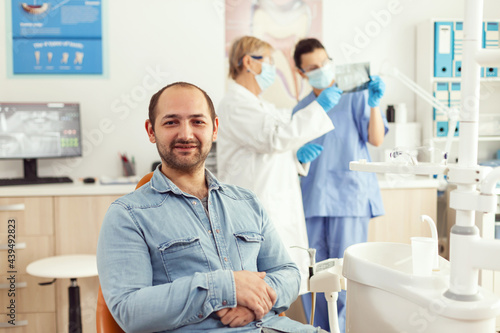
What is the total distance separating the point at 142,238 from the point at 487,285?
2.19m

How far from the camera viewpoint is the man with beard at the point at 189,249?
1.06 meters

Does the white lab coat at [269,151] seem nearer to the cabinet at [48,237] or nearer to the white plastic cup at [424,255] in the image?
the cabinet at [48,237]

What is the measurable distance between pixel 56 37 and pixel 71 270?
144cm

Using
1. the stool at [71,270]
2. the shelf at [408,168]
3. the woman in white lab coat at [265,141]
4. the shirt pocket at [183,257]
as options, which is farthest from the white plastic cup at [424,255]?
the stool at [71,270]

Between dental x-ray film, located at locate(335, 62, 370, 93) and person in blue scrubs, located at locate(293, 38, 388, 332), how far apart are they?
0.16 meters

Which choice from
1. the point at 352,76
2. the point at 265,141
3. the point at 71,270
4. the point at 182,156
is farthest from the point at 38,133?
the point at 182,156

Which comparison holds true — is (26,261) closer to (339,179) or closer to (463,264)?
(339,179)

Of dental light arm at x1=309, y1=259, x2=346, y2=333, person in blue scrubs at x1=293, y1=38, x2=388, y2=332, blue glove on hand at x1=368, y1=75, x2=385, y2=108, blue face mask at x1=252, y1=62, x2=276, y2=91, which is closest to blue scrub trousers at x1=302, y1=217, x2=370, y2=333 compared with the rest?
person in blue scrubs at x1=293, y1=38, x2=388, y2=332

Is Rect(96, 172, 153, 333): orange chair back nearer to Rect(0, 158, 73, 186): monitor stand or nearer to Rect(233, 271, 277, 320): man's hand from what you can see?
Rect(233, 271, 277, 320): man's hand

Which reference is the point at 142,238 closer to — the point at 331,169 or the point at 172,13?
the point at 331,169

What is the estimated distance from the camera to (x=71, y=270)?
2252mm

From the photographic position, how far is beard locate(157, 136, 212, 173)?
1.25 meters

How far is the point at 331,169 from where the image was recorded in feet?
7.63

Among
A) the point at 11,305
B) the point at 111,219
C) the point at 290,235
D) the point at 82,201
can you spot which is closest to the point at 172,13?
the point at 82,201
